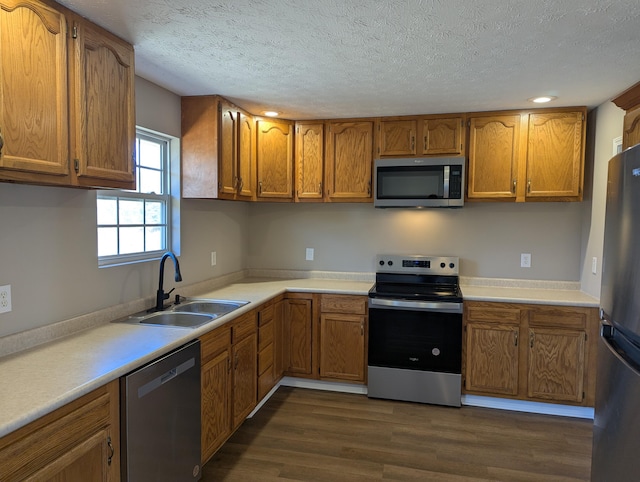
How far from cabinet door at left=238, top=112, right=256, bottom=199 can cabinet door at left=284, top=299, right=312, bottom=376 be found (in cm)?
99

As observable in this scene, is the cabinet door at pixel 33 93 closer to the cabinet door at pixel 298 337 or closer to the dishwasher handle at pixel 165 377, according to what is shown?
the dishwasher handle at pixel 165 377

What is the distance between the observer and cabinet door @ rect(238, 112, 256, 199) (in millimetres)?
3291

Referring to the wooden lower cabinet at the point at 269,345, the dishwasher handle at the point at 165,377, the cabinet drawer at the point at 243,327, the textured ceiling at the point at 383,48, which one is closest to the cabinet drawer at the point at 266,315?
the wooden lower cabinet at the point at 269,345

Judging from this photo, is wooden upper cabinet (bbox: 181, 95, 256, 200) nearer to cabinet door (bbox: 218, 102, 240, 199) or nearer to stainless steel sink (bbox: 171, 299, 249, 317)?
cabinet door (bbox: 218, 102, 240, 199)

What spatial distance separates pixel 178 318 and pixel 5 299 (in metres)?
0.98

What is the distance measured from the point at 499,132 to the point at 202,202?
2.40 m

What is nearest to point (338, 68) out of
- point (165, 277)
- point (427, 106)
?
point (427, 106)

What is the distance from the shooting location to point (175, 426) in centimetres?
197

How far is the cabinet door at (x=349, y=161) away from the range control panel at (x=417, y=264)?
606mm

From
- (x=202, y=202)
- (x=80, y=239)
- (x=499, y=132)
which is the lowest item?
(x=80, y=239)

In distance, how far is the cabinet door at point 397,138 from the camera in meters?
3.50

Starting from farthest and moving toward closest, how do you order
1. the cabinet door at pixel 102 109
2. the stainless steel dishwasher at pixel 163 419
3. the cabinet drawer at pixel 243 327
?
the cabinet drawer at pixel 243 327 → the cabinet door at pixel 102 109 → the stainless steel dishwasher at pixel 163 419

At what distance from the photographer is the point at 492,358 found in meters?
3.23

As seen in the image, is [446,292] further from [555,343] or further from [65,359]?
[65,359]
